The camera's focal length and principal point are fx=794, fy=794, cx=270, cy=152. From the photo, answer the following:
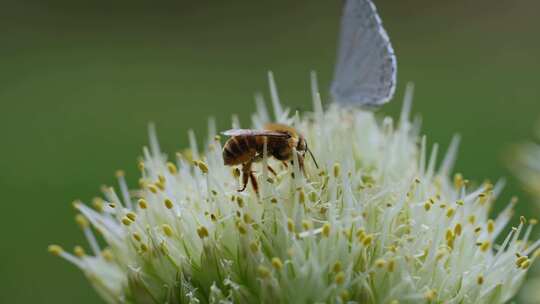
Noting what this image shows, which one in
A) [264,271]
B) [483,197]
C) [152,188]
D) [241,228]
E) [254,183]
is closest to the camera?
[264,271]

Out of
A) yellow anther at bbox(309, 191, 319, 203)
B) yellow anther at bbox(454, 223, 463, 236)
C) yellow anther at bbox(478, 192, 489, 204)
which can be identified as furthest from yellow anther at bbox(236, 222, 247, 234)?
yellow anther at bbox(478, 192, 489, 204)

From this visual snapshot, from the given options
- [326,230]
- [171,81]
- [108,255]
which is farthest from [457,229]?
[171,81]

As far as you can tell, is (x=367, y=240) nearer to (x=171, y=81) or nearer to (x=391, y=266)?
(x=391, y=266)

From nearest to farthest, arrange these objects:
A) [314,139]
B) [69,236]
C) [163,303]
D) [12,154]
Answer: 1. [163,303]
2. [314,139]
3. [69,236]
4. [12,154]

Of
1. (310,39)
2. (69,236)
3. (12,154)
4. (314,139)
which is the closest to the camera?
(314,139)

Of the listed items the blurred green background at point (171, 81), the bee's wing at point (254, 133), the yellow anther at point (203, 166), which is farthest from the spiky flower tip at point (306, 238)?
the blurred green background at point (171, 81)

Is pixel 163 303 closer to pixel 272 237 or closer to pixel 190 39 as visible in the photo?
pixel 272 237

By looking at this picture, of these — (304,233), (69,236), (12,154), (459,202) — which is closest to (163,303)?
(304,233)
